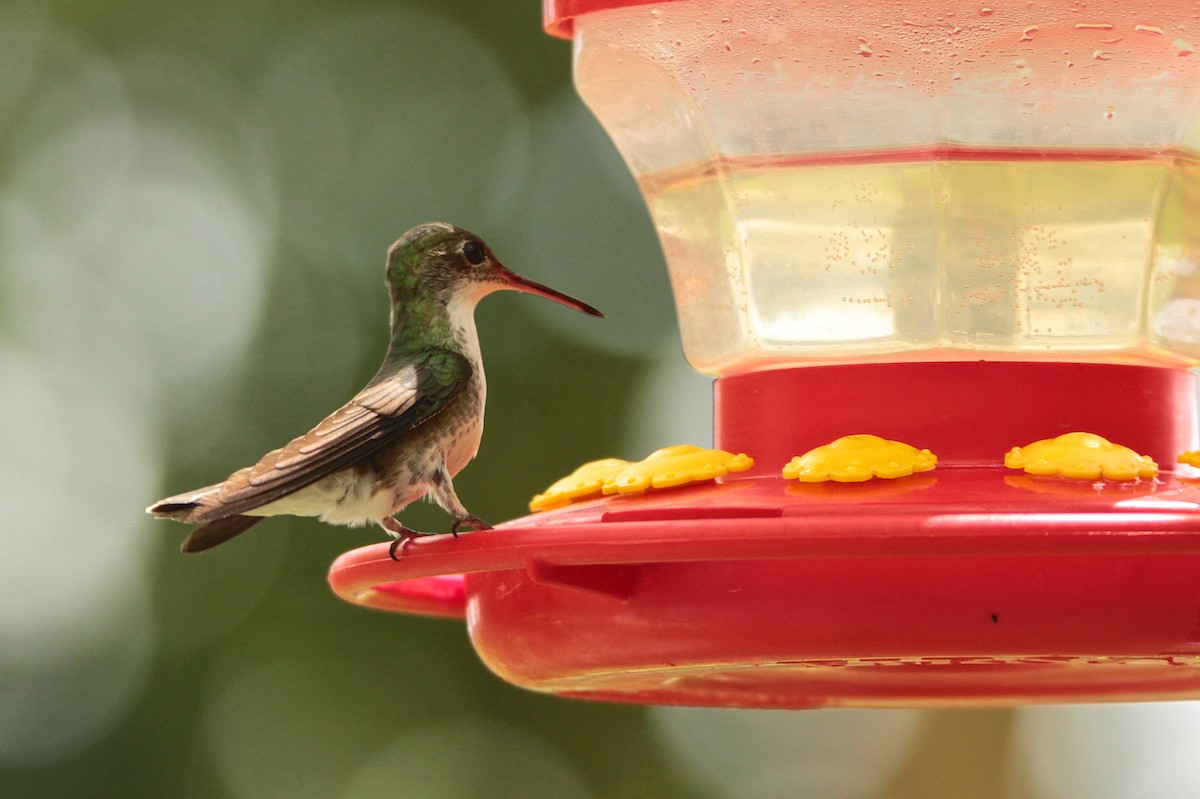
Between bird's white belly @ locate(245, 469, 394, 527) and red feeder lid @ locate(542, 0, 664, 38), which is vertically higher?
red feeder lid @ locate(542, 0, 664, 38)

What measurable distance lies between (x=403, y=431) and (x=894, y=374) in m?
0.94

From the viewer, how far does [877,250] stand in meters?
3.56

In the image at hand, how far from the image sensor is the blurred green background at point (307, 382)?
7.67 m

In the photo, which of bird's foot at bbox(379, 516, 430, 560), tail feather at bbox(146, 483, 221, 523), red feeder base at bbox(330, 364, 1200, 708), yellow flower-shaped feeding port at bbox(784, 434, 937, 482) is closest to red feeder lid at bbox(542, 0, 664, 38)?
red feeder base at bbox(330, 364, 1200, 708)

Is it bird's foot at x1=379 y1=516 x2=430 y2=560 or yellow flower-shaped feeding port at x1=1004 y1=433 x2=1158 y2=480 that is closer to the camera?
yellow flower-shaped feeding port at x1=1004 y1=433 x2=1158 y2=480

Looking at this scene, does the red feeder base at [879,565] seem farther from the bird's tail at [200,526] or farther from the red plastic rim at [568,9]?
the red plastic rim at [568,9]

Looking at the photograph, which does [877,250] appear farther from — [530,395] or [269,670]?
[269,670]

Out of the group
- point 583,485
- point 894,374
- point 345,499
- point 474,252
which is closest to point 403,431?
point 345,499

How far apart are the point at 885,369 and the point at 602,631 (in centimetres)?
71

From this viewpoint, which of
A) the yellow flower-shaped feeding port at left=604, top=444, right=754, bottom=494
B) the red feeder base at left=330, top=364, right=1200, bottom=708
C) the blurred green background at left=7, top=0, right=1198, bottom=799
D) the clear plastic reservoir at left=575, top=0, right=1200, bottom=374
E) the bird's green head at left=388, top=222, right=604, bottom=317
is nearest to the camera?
the red feeder base at left=330, top=364, right=1200, bottom=708

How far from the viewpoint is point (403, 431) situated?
3.44 metres

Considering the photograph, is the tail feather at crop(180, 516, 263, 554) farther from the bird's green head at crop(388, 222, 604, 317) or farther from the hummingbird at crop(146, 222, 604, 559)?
the bird's green head at crop(388, 222, 604, 317)

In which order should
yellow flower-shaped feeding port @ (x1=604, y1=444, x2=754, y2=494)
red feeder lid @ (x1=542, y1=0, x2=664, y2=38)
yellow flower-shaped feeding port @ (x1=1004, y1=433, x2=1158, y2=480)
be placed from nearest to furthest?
yellow flower-shaped feeding port @ (x1=1004, y1=433, x2=1158, y2=480), yellow flower-shaped feeding port @ (x1=604, y1=444, x2=754, y2=494), red feeder lid @ (x1=542, y1=0, x2=664, y2=38)

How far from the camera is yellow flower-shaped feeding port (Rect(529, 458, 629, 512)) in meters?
3.14
